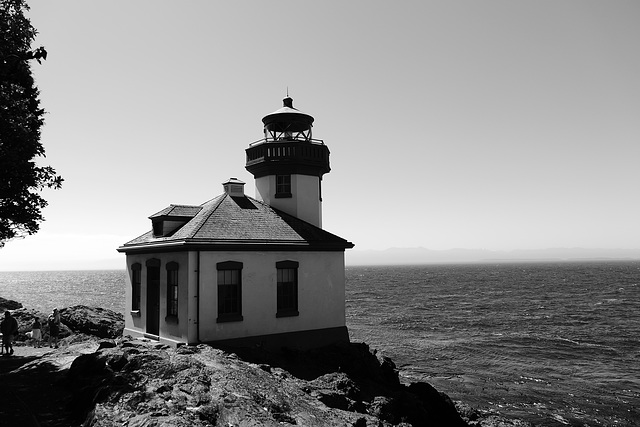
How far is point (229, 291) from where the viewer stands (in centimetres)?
1898

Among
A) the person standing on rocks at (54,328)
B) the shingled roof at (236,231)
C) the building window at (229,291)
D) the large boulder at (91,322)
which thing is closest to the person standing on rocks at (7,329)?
the person standing on rocks at (54,328)

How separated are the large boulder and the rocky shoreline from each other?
634 cm

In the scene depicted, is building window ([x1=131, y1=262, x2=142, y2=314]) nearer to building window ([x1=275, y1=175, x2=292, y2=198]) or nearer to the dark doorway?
the dark doorway

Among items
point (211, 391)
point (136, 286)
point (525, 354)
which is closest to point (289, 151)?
point (136, 286)

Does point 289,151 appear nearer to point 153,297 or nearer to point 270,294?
point 270,294

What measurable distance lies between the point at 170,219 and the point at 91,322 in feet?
38.4

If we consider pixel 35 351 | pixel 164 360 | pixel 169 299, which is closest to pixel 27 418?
pixel 164 360

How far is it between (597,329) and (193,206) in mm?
39637

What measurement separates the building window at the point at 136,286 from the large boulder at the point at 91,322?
462 centimetres

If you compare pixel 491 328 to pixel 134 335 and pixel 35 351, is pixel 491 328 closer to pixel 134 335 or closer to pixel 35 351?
pixel 134 335

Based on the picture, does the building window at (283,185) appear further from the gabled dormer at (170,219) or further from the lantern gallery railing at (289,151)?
the gabled dormer at (170,219)

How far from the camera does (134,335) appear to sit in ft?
72.9

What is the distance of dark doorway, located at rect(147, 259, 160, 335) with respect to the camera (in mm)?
20797

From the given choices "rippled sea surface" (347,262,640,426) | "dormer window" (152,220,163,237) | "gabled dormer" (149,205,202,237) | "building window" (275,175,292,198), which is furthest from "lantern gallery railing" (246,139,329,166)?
"rippled sea surface" (347,262,640,426)
